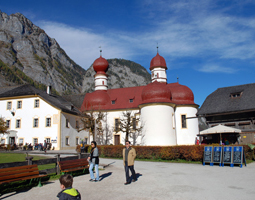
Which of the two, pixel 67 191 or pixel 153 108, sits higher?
pixel 153 108

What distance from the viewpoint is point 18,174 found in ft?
27.7

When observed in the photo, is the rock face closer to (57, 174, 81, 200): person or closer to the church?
the church

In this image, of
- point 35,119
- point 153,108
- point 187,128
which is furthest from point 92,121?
point 187,128

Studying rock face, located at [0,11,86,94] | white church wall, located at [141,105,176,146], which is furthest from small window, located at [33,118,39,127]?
rock face, located at [0,11,86,94]

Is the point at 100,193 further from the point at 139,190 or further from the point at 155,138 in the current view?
the point at 155,138

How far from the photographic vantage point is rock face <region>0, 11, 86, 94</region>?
465ft

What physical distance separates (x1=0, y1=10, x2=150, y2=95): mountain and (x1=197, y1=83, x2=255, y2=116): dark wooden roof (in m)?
92.4

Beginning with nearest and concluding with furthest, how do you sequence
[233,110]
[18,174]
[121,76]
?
[18,174], [233,110], [121,76]

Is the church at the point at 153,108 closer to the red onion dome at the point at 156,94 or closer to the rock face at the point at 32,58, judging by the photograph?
the red onion dome at the point at 156,94

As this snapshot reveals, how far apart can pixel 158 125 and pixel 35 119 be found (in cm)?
1696

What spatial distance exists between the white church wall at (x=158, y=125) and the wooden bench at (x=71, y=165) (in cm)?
1816

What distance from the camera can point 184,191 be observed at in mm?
8352

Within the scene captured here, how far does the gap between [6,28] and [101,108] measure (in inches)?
6143

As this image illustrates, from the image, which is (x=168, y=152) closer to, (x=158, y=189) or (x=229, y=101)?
(x=158, y=189)
